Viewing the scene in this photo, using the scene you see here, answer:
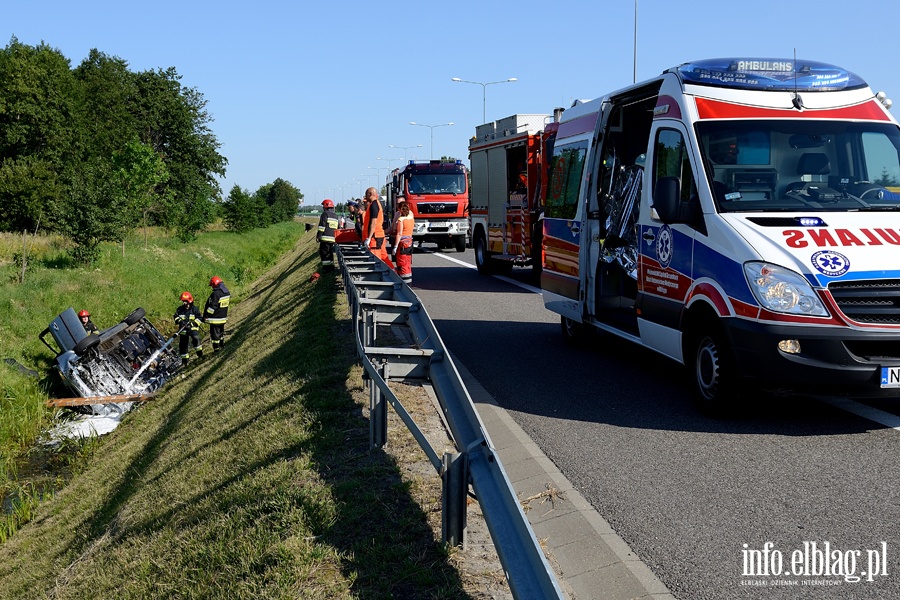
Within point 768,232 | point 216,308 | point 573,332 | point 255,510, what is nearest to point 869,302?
point 768,232

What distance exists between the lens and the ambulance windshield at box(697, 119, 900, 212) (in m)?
6.86

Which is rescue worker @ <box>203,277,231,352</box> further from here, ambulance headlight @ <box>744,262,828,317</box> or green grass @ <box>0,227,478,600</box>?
ambulance headlight @ <box>744,262,828,317</box>

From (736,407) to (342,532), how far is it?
3380 millimetres

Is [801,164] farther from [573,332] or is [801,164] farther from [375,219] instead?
[375,219]

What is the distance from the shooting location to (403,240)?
48.5ft

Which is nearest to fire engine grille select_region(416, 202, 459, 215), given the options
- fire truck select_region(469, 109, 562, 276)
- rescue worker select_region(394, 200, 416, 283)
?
fire truck select_region(469, 109, 562, 276)

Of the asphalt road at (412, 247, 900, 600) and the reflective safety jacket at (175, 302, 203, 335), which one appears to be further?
the reflective safety jacket at (175, 302, 203, 335)

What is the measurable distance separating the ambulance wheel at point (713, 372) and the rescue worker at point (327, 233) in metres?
13.4

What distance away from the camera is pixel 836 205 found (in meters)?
6.78

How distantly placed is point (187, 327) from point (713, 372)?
14507mm

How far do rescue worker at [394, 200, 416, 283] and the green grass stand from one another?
2.01m

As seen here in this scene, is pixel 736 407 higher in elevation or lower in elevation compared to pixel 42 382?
higher

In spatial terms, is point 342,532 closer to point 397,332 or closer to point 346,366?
point 346,366

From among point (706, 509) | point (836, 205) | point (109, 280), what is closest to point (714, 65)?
point (836, 205)
